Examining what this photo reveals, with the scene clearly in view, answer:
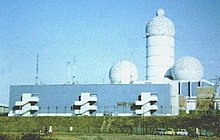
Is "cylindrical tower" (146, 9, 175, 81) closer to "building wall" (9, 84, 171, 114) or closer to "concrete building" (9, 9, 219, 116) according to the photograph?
"concrete building" (9, 9, 219, 116)

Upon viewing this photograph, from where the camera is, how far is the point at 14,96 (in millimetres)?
71688

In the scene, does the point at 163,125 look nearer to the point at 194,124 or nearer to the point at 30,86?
the point at 194,124

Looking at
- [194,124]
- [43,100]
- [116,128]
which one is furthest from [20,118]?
[194,124]

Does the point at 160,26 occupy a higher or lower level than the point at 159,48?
higher

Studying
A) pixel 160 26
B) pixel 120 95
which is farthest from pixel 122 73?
pixel 160 26

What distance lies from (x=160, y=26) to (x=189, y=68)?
11.6 m

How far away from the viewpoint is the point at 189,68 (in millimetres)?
74250

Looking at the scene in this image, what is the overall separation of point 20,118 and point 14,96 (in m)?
10.3

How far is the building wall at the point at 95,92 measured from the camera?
220 feet

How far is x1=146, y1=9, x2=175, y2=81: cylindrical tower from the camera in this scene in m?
80.8

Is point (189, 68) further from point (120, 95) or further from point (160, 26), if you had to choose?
point (120, 95)

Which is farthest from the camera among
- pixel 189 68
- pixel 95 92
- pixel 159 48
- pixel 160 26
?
pixel 159 48

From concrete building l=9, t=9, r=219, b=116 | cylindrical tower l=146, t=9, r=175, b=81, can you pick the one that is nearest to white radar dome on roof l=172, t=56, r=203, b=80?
concrete building l=9, t=9, r=219, b=116

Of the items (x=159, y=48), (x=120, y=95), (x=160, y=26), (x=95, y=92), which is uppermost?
(x=160, y=26)
